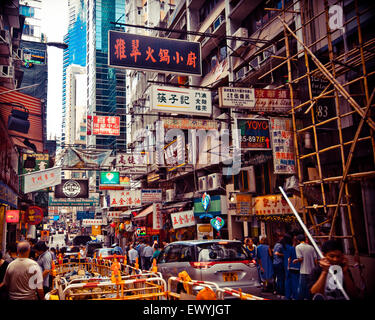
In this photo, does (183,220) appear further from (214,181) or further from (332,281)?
(332,281)

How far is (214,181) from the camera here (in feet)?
74.4

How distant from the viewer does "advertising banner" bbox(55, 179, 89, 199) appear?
30.5 m

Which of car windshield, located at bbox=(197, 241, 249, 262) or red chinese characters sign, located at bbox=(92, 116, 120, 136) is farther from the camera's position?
red chinese characters sign, located at bbox=(92, 116, 120, 136)

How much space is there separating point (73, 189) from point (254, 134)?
20816 millimetres

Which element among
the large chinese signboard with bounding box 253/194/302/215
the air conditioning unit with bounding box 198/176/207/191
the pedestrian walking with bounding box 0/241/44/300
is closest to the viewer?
the pedestrian walking with bounding box 0/241/44/300

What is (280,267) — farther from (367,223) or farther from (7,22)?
(7,22)

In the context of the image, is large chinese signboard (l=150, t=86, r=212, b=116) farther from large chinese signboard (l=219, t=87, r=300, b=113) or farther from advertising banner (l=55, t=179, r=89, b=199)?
advertising banner (l=55, t=179, r=89, b=199)

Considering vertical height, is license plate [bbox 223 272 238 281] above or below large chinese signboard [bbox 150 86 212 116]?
below

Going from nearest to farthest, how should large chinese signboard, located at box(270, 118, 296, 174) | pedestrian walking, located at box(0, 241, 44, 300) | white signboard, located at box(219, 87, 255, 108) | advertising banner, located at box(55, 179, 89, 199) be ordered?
1. pedestrian walking, located at box(0, 241, 44, 300)
2. white signboard, located at box(219, 87, 255, 108)
3. large chinese signboard, located at box(270, 118, 296, 174)
4. advertising banner, located at box(55, 179, 89, 199)

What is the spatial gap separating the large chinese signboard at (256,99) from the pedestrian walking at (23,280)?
9.27 m

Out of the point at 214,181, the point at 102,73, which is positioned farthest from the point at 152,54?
the point at 102,73

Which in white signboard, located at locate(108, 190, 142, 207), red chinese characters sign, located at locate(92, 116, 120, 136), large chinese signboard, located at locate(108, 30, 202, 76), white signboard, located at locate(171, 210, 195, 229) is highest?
red chinese characters sign, located at locate(92, 116, 120, 136)

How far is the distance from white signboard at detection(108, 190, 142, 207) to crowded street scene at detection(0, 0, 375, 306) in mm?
88

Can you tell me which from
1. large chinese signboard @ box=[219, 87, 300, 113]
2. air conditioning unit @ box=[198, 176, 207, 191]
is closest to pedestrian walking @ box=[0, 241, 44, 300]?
large chinese signboard @ box=[219, 87, 300, 113]
